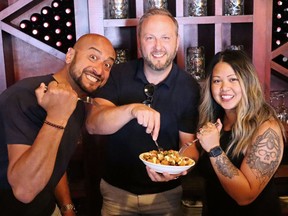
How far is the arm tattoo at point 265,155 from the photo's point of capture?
1321 mm

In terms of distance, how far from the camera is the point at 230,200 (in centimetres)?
142

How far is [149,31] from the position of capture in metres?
1.62

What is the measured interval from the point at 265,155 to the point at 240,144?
10 centimetres

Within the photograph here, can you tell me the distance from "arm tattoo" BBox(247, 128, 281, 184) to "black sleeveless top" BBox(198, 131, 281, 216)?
0.07m

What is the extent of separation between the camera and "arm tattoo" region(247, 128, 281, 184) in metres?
1.32

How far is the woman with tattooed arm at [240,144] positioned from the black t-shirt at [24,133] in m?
0.52

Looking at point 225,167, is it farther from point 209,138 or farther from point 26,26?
point 26,26

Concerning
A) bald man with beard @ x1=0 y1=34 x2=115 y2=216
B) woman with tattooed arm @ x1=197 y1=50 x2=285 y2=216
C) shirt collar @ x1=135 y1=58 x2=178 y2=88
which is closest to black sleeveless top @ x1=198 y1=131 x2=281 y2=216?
woman with tattooed arm @ x1=197 y1=50 x2=285 y2=216

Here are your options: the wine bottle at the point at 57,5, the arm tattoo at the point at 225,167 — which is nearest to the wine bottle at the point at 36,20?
the wine bottle at the point at 57,5

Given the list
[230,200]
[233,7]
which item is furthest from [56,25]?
[230,200]

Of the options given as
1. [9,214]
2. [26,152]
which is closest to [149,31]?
[26,152]

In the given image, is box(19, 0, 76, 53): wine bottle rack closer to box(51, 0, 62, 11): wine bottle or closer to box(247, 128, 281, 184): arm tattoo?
box(51, 0, 62, 11): wine bottle

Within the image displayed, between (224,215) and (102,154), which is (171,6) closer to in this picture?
(102,154)

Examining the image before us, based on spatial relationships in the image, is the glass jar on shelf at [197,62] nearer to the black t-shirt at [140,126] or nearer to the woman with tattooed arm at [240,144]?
the black t-shirt at [140,126]
